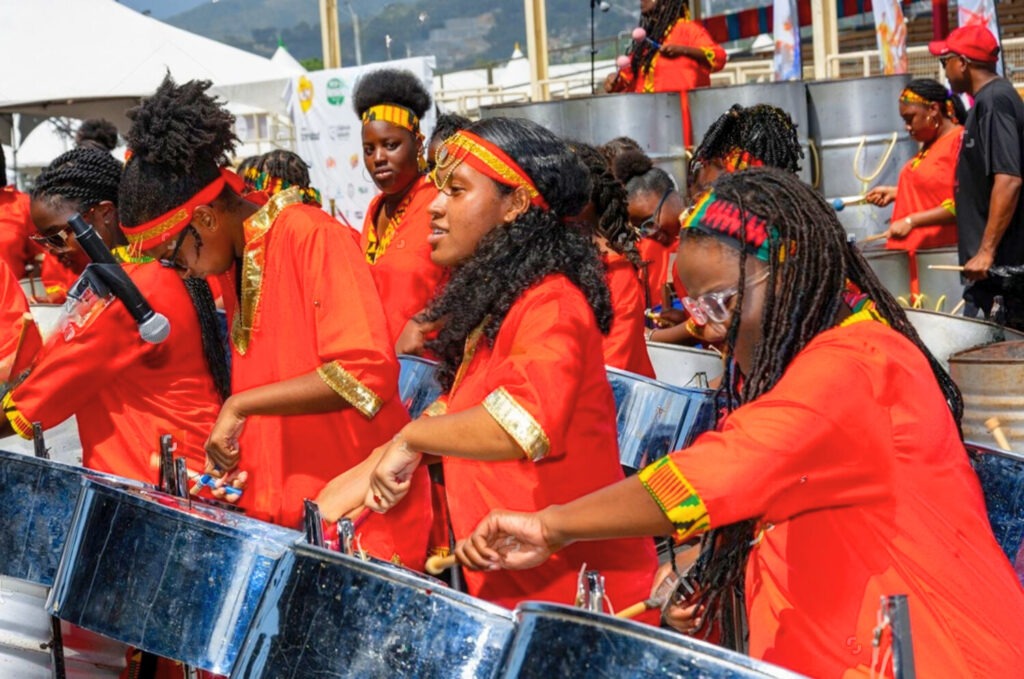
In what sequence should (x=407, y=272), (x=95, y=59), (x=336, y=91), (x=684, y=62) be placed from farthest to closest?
(x=95, y=59), (x=336, y=91), (x=684, y=62), (x=407, y=272)

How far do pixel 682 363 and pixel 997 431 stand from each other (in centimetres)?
65

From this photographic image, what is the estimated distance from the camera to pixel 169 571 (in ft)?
5.17

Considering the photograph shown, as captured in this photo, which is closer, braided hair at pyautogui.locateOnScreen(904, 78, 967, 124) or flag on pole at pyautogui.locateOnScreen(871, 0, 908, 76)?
braided hair at pyautogui.locateOnScreen(904, 78, 967, 124)

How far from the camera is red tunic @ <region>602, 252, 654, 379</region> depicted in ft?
8.23

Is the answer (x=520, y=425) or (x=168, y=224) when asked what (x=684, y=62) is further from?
(x=520, y=425)

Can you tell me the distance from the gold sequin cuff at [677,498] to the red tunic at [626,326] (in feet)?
4.30

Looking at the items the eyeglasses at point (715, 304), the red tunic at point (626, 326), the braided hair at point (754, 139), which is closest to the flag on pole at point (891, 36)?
the braided hair at point (754, 139)

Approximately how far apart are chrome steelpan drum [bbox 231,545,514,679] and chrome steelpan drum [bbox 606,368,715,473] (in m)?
0.98

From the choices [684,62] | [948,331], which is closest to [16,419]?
[948,331]

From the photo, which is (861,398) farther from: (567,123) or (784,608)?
(567,123)

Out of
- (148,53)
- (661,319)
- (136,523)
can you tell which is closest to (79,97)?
(148,53)

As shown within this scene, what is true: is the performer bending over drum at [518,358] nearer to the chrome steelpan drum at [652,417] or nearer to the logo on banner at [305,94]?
the chrome steelpan drum at [652,417]

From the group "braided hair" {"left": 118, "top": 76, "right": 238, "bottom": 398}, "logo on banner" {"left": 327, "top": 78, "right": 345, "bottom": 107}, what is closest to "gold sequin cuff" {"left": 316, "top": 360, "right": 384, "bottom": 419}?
"braided hair" {"left": 118, "top": 76, "right": 238, "bottom": 398}

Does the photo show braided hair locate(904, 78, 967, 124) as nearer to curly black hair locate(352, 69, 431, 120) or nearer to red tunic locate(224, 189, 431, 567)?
curly black hair locate(352, 69, 431, 120)
